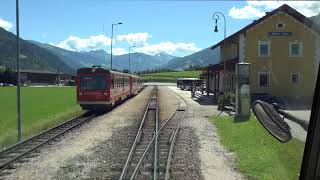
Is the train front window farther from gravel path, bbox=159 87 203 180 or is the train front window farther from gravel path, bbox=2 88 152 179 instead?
gravel path, bbox=159 87 203 180

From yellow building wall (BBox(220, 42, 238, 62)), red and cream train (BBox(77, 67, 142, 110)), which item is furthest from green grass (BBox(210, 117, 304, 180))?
yellow building wall (BBox(220, 42, 238, 62))

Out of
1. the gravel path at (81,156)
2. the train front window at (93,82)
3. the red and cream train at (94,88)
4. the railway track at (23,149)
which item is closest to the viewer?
the gravel path at (81,156)

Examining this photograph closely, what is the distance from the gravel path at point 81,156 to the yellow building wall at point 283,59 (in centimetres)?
456

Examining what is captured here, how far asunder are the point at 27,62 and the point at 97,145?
187 metres

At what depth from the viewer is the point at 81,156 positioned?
14.9 metres

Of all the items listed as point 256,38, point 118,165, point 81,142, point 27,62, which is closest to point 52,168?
point 118,165

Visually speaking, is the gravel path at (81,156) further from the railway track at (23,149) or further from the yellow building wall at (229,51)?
the yellow building wall at (229,51)

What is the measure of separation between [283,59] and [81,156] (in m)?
16.4

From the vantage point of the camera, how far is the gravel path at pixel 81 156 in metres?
12.2

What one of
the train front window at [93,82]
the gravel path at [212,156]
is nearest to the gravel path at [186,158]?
the gravel path at [212,156]

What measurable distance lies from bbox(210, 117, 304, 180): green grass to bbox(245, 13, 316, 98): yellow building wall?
998 millimetres

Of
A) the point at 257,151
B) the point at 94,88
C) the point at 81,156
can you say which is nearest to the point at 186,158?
the point at 257,151

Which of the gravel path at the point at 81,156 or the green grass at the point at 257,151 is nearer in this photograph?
the green grass at the point at 257,151

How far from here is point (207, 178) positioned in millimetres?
11641
